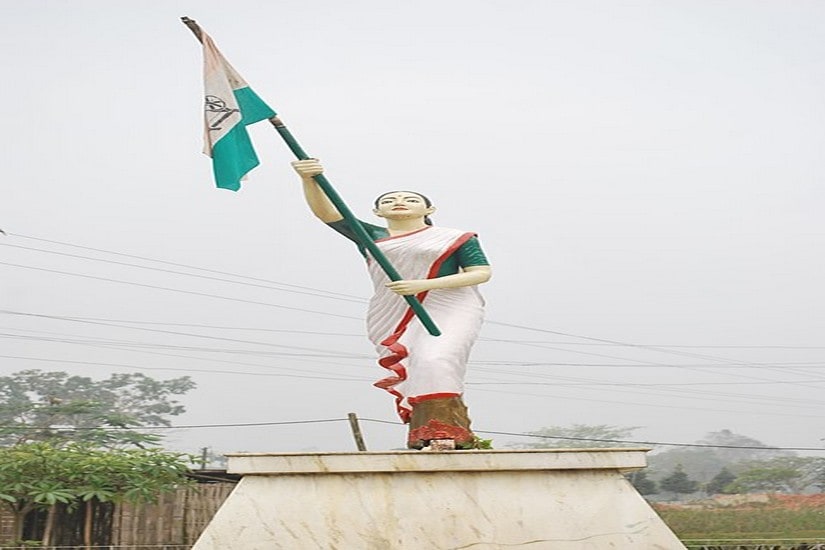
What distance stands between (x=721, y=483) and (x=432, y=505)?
13053 mm

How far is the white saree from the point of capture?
6.12 meters

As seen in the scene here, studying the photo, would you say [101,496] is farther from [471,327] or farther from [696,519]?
[696,519]

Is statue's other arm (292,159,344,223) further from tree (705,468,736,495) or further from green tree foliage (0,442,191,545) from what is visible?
tree (705,468,736,495)

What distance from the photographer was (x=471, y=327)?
638cm

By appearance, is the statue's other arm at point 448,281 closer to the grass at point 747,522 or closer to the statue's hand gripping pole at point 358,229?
the statue's hand gripping pole at point 358,229

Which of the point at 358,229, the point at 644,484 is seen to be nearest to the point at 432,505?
the point at 358,229

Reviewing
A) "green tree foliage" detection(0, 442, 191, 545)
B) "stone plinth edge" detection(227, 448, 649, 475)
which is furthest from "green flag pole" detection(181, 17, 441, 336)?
"green tree foliage" detection(0, 442, 191, 545)

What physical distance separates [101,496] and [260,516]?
195 inches

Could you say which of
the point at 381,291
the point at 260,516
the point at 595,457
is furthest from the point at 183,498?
the point at 595,457

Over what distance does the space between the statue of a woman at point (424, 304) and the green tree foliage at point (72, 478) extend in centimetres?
426

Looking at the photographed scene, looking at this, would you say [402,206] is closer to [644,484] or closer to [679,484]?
A: [644,484]

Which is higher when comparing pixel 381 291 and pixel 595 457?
pixel 381 291

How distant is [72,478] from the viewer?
31.8ft

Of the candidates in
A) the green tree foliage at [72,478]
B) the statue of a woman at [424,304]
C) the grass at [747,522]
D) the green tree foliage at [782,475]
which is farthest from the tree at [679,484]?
the statue of a woman at [424,304]
